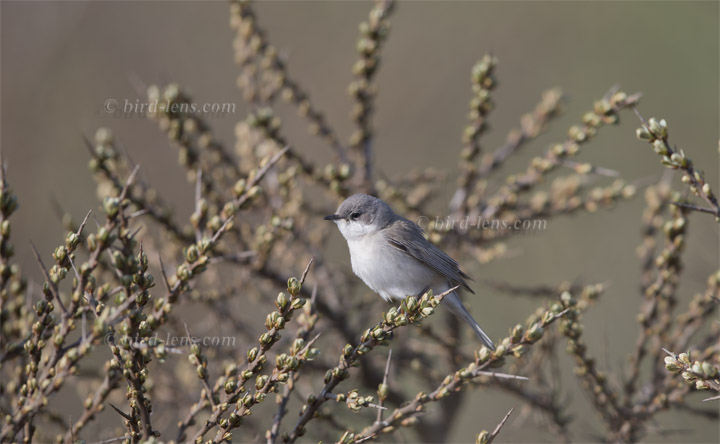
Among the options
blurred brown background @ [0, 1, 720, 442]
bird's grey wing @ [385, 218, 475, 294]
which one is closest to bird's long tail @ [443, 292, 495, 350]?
bird's grey wing @ [385, 218, 475, 294]

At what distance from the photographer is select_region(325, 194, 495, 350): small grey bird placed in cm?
359

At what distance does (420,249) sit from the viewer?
12.3 ft

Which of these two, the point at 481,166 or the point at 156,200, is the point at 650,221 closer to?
the point at 481,166

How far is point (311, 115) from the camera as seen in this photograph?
378cm

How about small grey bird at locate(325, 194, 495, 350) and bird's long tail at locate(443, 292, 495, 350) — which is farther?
small grey bird at locate(325, 194, 495, 350)

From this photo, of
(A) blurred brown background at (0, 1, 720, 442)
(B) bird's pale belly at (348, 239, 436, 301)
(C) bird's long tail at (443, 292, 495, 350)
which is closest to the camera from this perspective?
(C) bird's long tail at (443, 292, 495, 350)

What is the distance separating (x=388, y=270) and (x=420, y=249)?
0.29m

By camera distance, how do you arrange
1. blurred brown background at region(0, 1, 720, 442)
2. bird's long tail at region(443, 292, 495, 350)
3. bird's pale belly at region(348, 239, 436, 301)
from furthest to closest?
blurred brown background at region(0, 1, 720, 442) < bird's pale belly at region(348, 239, 436, 301) < bird's long tail at region(443, 292, 495, 350)

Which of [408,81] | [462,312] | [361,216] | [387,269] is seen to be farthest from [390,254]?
[408,81]

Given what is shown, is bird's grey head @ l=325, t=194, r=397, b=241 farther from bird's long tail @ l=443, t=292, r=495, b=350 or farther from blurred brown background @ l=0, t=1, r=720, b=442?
blurred brown background @ l=0, t=1, r=720, b=442

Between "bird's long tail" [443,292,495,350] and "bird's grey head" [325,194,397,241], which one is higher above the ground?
"bird's grey head" [325,194,397,241]

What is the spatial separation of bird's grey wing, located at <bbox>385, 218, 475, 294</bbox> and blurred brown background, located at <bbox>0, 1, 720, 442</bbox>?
286 centimetres

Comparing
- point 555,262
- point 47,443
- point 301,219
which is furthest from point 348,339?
point 555,262

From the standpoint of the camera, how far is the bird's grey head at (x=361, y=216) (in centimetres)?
359
